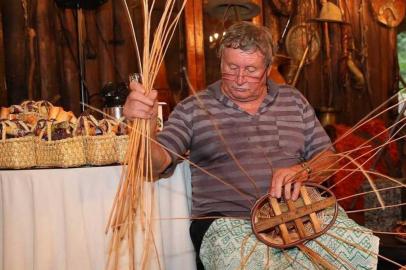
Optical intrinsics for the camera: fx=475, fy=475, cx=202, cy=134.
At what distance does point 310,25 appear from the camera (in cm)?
446

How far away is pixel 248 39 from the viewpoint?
5.14ft

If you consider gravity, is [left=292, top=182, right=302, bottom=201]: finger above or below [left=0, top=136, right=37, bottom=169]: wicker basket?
below

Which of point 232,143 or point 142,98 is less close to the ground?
point 142,98

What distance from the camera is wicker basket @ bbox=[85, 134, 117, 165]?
5.21 ft

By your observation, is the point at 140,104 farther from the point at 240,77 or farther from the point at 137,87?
the point at 240,77

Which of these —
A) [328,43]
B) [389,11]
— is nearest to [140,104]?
[328,43]

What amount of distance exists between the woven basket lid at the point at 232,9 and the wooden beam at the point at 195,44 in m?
0.32

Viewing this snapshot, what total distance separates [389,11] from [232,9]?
2.49m

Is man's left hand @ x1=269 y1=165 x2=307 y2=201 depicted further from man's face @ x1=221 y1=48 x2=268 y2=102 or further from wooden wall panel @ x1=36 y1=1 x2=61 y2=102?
wooden wall panel @ x1=36 y1=1 x2=61 y2=102

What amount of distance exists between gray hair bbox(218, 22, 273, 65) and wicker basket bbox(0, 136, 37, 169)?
73cm

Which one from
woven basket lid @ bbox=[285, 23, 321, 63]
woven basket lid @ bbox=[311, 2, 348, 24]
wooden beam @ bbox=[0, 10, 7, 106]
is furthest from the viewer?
woven basket lid @ bbox=[285, 23, 321, 63]

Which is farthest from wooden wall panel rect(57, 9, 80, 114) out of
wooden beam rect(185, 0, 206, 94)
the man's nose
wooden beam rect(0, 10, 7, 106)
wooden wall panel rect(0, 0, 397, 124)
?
the man's nose

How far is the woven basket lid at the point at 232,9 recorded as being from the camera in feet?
9.95

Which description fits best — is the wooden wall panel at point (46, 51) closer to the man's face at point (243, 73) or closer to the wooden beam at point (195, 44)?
the wooden beam at point (195, 44)
